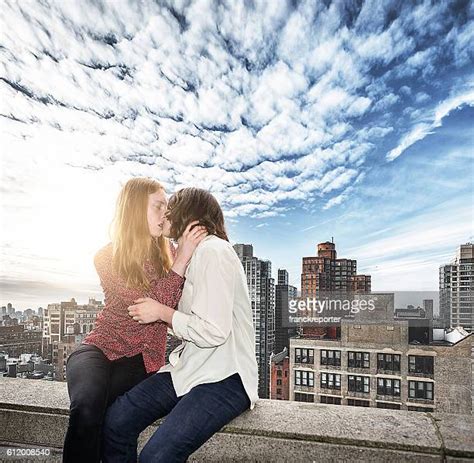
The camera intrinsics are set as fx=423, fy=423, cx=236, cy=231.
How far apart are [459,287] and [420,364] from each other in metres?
5.18

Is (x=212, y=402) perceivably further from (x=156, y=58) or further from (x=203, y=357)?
(x=156, y=58)

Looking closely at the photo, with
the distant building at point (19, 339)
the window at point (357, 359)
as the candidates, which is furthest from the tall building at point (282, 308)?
the distant building at point (19, 339)

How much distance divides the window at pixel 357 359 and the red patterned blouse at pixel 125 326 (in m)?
21.2

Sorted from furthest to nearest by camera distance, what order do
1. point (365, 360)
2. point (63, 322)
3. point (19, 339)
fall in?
point (365, 360), point (63, 322), point (19, 339)

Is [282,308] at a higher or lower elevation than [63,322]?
lower

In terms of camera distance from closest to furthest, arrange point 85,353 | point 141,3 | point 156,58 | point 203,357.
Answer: point 203,357 < point 85,353 < point 141,3 < point 156,58

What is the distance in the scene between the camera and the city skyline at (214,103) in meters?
3.39

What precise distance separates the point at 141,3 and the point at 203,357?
404cm

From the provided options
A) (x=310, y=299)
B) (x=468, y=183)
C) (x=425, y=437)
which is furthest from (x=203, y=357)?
(x=468, y=183)

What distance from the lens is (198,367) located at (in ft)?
3.87

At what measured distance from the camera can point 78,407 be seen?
1.09m

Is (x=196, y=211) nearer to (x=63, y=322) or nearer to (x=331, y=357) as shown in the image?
(x=63, y=322)

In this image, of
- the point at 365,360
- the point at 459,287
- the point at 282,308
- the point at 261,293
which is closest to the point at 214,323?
the point at 261,293

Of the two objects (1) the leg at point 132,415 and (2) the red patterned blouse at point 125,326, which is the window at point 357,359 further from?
(1) the leg at point 132,415
